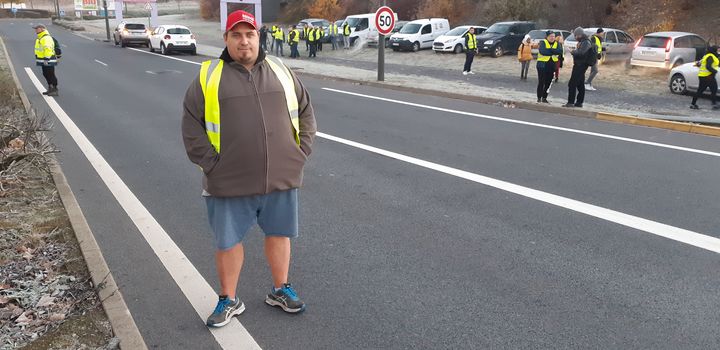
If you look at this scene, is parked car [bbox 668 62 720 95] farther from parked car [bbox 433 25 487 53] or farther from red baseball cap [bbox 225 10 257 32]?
red baseball cap [bbox 225 10 257 32]

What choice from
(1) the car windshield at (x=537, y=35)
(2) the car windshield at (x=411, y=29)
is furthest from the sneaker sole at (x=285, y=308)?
(2) the car windshield at (x=411, y=29)

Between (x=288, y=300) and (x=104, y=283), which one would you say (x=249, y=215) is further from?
Result: (x=104, y=283)

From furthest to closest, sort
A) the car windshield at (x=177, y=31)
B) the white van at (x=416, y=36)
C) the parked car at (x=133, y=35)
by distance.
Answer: the parked car at (x=133, y=35), the car windshield at (x=177, y=31), the white van at (x=416, y=36)

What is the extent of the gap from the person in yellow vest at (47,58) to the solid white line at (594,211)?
398 inches

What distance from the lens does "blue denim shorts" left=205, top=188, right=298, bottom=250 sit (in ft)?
10.9

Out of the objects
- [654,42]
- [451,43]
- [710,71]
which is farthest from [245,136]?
[451,43]

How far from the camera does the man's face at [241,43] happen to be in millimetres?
3133

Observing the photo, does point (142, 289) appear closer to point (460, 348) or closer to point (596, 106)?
point (460, 348)

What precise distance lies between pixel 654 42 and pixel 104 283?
18440 mm

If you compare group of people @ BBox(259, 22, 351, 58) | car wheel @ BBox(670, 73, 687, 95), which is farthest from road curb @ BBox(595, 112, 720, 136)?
group of people @ BBox(259, 22, 351, 58)

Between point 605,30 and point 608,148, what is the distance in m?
14.4

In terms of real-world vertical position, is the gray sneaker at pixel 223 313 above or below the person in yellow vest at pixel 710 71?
below

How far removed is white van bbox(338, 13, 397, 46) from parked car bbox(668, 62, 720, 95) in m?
19.1

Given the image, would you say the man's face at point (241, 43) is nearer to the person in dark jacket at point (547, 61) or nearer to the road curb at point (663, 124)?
the road curb at point (663, 124)
